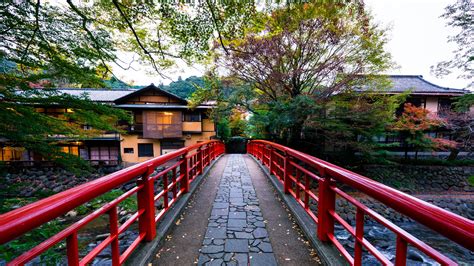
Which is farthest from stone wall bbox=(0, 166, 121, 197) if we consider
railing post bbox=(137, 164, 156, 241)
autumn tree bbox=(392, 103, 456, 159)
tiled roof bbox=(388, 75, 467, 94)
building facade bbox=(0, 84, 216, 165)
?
tiled roof bbox=(388, 75, 467, 94)

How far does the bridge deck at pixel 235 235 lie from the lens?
80.7 inches

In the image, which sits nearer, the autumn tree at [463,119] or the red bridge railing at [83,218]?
the red bridge railing at [83,218]

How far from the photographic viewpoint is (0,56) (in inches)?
97.4

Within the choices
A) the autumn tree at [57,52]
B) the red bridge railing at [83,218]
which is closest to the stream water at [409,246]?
the red bridge railing at [83,218]

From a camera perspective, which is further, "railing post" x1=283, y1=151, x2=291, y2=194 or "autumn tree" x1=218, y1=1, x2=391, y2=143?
"autumn tree" x1=218, y1=1, x2=391, y2=143

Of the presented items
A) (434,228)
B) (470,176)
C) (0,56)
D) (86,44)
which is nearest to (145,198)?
(434,228)

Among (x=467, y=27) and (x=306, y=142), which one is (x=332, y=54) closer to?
(x=306, y=142)

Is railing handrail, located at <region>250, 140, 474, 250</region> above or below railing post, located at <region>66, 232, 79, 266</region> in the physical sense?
above

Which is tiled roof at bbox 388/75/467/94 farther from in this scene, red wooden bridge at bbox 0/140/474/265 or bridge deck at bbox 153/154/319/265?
red wooden bridge at bbox 0/140/474/265

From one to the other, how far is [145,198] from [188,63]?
403 cm

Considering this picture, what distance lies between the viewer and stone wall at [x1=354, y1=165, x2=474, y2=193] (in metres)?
11.1

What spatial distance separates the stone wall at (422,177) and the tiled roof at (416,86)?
18.6 feet

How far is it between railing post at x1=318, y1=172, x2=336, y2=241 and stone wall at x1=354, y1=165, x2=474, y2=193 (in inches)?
449

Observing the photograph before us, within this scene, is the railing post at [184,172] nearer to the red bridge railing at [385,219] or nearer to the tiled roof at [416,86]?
the red bridge railing at [385,219]
